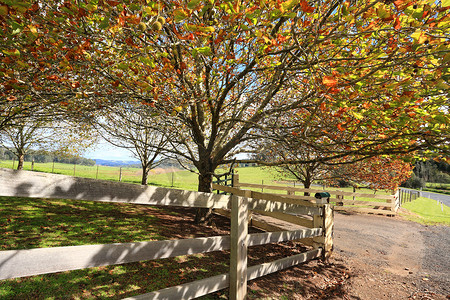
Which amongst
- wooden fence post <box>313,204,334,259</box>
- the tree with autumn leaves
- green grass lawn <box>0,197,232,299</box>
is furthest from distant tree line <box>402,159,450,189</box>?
green grass lawn <box>0,197,232,299</box>

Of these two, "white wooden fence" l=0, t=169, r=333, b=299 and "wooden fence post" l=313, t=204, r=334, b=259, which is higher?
"white wooden fence" l=0, t=169, r=333, b=299

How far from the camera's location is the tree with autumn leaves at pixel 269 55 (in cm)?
282

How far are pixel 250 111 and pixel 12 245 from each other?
29.0ft

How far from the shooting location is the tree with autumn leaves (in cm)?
282

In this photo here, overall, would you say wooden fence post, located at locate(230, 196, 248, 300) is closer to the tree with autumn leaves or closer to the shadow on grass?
the shadow on grass

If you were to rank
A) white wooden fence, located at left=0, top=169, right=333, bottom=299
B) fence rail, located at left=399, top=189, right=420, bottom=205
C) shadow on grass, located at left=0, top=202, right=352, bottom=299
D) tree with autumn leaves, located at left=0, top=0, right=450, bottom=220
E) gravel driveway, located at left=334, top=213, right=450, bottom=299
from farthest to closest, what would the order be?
fence rail, located at left=399, top=189, right=420, bottom=205 → gravel driveway, located at left=334, top=213, right=450, bottom=299 → shadow on grass, located at left=0, top=202, right=352, bottom=299 → tree with autumn leaves, located at left=0, top=0, right=450, bottom=220 → white wooden fence, located at left=0, top=169, right=333, bottom=299

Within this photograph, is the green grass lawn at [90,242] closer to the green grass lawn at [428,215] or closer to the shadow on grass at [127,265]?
the shadow on grass at [127,265]

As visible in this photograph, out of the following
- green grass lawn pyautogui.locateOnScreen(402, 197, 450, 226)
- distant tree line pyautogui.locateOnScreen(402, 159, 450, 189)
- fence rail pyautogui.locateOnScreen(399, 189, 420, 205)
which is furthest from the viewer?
distant tree line pyautogui.locateOnScreen(402, 159, 450, 189)

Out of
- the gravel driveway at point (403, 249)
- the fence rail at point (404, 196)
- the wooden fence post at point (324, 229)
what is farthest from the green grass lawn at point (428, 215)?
the wooden fence post at point (324, 229)

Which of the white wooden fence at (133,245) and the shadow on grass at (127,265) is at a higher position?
the white wooden fence at (133,245)

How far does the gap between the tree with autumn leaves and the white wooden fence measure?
6.03 feet

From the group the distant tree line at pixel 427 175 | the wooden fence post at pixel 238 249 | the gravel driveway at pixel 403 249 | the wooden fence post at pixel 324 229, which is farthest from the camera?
the distant tree line at pixel 427 175

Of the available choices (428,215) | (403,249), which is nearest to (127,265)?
(403,249)

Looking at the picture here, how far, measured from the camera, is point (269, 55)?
484 centimetres
